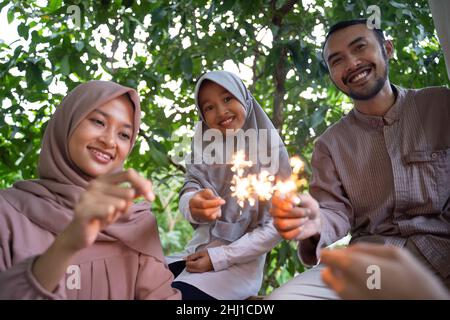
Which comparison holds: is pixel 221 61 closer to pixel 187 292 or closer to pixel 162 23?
pixel 162 23

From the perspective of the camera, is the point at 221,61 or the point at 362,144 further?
the point at 221,61

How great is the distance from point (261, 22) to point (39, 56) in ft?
4.10

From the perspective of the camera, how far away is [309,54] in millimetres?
2264

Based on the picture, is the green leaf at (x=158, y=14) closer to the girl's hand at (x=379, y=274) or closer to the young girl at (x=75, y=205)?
the young girl at (x=75, y=205)

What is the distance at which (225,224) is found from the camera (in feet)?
6.22

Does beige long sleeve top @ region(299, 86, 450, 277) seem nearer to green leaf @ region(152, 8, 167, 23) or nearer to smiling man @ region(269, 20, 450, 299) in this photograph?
smiling man @ region(269, 20, 450, 299)

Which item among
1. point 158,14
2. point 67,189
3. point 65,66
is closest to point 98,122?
point 67,189

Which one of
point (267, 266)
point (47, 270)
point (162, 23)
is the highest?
point (162, 23)

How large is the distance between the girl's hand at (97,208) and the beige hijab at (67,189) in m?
0.34

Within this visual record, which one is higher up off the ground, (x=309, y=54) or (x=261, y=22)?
(x=261, y=22)

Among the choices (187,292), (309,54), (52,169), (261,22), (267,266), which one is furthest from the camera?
(267,266)

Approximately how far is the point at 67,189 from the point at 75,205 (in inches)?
6.7

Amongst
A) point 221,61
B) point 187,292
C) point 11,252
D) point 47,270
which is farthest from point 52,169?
point 221,61

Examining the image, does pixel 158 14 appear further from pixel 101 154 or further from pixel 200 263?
pixel 200 263
